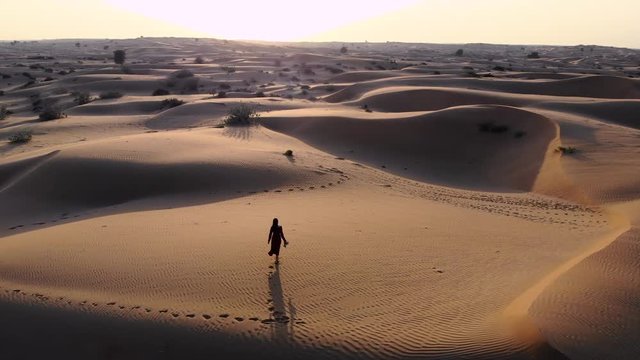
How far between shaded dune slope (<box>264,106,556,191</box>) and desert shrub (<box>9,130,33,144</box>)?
9.54 m

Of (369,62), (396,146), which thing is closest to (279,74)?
(369,62)

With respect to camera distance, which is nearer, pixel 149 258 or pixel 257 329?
pixel 257 329

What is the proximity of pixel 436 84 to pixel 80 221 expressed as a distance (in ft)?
98.2

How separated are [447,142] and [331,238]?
12664 millimetres

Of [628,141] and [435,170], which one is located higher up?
[628,141]

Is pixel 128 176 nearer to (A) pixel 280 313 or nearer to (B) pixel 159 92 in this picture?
(A) pixel 280 313

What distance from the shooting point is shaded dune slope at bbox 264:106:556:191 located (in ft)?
60.0

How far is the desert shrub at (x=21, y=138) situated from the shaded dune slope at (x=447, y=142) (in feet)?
31.3

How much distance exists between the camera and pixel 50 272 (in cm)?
817

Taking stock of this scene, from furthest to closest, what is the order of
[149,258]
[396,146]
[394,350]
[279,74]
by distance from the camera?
[279,74], [396,146], [149,258], [394,350]

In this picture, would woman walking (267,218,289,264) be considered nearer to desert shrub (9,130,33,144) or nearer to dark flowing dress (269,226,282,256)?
dark flowing dress (269,226,282,256)

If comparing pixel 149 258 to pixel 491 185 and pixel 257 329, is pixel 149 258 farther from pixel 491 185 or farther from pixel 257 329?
pixel 491 185

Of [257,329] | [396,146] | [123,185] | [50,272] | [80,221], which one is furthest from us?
[396,146]

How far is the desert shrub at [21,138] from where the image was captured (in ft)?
69.4
